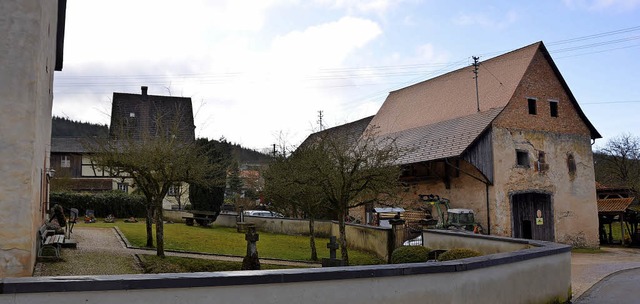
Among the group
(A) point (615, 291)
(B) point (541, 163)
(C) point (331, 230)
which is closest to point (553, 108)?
(B) point (541, 163)

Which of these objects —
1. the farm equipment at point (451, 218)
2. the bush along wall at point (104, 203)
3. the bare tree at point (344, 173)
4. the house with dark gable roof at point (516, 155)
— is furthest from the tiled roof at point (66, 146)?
the bare tree at point (344, 173)

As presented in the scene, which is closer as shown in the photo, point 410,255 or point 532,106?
point 410,255

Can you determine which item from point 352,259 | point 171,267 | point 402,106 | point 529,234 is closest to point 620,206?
point 529,234

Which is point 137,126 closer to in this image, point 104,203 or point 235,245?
point 104,203

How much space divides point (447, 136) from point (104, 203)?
21.9 meters

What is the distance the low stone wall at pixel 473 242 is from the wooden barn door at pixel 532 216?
11542mm

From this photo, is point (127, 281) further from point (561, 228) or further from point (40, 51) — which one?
point (561, 228)

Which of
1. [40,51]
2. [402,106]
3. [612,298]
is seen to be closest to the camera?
[40,51]

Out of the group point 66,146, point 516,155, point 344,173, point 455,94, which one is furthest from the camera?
point 66,146

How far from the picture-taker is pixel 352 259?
19328mm

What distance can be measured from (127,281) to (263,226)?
26231 millimetres

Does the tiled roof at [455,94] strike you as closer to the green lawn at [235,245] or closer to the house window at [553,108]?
the house window at [553,108]

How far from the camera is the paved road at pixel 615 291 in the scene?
10953mm

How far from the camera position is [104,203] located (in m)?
34.7
